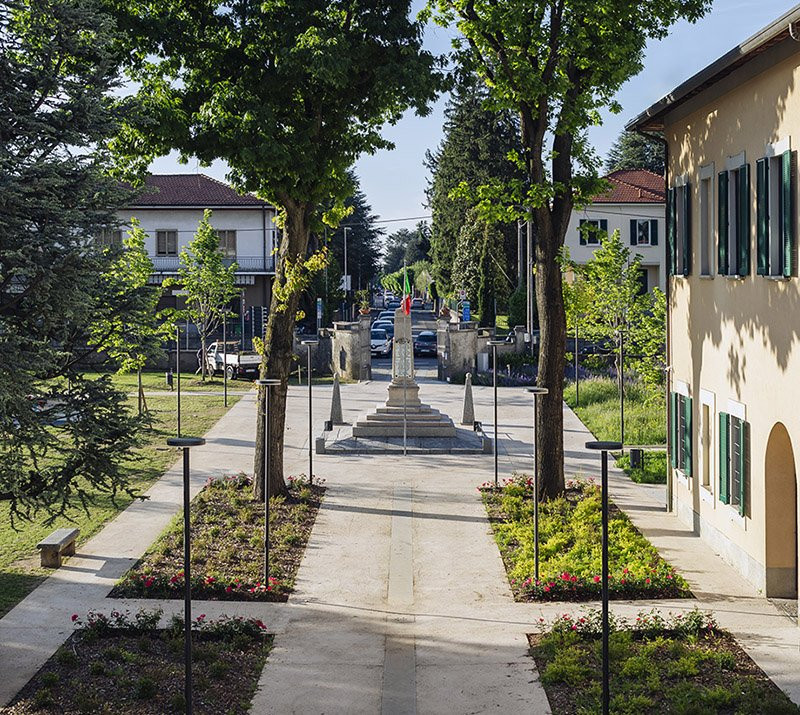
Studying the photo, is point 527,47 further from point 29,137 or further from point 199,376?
point 199,376

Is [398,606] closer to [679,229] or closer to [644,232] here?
[679,229]

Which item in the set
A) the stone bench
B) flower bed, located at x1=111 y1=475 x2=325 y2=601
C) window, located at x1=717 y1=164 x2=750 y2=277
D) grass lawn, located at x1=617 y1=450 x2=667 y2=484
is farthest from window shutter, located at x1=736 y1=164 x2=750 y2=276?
the stone bench

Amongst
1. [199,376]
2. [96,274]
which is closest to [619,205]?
[199,376]

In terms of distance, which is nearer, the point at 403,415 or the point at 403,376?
the point at 403,415

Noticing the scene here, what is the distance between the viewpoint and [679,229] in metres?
18.8

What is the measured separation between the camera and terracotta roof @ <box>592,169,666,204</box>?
63281mm

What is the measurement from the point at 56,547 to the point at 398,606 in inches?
204

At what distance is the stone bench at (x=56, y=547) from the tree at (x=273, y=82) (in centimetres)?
590

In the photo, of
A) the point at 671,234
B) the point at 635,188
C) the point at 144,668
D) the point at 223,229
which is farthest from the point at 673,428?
the point at 635,188

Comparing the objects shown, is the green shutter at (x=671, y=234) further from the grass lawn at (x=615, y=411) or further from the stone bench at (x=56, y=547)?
the stone bench at (x=56, y=547)

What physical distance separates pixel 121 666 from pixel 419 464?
1415 centimetres

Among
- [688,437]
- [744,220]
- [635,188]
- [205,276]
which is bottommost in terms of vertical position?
[688,437]

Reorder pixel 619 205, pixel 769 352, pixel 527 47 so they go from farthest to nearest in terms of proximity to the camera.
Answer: pixel 619 205 < pixel 527 47 < pixel 769 352

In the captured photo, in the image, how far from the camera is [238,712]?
34.4 ft
